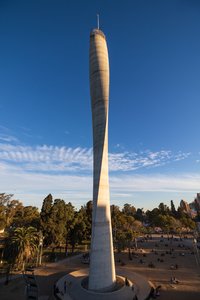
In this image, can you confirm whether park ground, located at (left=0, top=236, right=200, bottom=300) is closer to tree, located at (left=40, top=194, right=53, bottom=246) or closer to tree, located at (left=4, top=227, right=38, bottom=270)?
tree, located at (left=4, top=227, right=38, bottom=270)

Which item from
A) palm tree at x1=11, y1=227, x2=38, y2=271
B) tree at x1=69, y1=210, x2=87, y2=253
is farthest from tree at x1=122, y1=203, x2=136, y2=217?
palm tree at x1=11, y1=227, x2=38, y2=271

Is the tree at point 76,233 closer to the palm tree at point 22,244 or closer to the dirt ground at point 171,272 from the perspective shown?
the dirt ground at point 171,272

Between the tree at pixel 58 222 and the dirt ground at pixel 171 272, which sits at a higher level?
the tree at pixel 58 222

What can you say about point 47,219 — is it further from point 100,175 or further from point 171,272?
point 171,272

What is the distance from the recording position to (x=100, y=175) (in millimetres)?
28000

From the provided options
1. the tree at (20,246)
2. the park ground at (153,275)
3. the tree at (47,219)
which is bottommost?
the park ground at (153,275)

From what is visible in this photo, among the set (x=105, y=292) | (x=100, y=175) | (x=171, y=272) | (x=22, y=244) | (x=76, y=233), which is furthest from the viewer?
(x=76, y=233)

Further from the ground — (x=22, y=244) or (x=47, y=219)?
(x=47, y=219)

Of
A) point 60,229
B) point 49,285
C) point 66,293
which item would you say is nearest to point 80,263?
point 60,229

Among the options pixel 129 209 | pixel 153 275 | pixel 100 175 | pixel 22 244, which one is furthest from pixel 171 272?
pixel 129 209

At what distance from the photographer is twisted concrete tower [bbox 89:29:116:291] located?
25.6 m

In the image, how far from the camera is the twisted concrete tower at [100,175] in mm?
25567

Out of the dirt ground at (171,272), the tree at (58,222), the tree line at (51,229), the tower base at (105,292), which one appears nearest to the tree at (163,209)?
the tree line at (51,229)

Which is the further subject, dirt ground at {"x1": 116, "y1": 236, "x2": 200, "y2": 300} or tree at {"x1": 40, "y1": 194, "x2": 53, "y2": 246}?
tree at {"x1": 40, "y1": 194, "x2": 53, "y2": 246}
